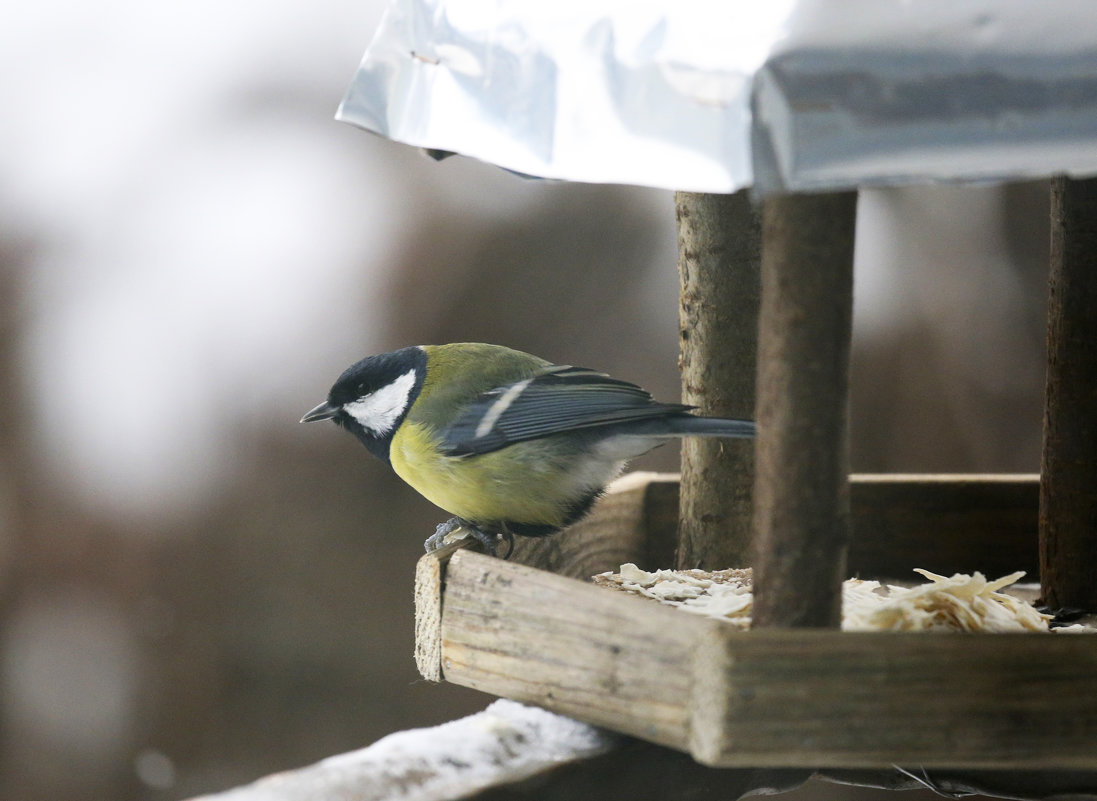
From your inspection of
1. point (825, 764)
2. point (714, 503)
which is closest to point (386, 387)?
point (714, 503)

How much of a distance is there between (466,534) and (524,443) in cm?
20

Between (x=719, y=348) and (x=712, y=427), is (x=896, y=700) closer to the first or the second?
(x=712, y=427)

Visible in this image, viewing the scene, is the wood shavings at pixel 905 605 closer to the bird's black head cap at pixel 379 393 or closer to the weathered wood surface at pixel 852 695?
the weathered wood surface at pixel 852 695

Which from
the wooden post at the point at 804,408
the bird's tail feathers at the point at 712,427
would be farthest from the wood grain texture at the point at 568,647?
the bird's tail feathers at the point at 712,427

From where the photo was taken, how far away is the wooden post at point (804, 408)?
1249 mm

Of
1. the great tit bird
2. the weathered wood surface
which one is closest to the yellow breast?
the great tit bird

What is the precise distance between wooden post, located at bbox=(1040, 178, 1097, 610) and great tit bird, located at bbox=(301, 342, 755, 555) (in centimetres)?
68

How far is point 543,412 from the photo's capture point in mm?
2043

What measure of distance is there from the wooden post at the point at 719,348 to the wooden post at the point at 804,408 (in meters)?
0.89

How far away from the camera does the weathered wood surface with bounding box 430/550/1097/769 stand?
1192 mm

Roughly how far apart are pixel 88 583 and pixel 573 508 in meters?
2.05

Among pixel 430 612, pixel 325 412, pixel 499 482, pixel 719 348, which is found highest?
pixel 719 348

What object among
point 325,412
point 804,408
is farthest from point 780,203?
point 325,412

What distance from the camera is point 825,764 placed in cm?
123
